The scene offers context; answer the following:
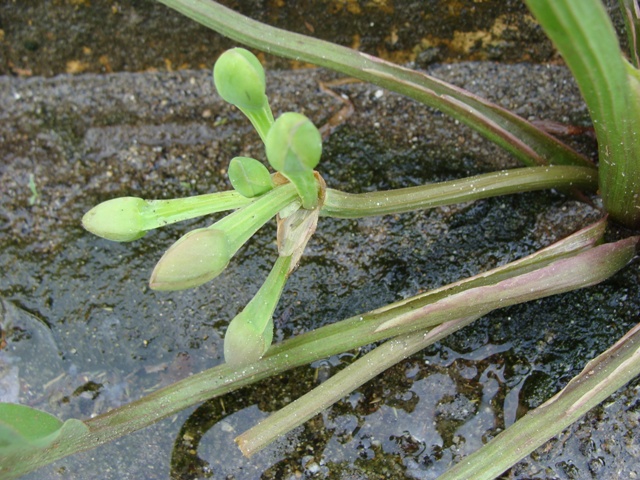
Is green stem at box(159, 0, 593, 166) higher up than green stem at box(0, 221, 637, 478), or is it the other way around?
green stem at box(159, 0, 593, 166)

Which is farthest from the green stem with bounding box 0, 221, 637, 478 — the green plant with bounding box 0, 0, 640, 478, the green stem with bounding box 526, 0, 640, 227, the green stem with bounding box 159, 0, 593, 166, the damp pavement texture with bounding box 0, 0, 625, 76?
the damp pavement texture with bounding box 0, 0, 625, 76

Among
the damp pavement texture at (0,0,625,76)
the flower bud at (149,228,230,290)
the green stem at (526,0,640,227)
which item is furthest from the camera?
the damp pavement texture at (0,0,625,76)

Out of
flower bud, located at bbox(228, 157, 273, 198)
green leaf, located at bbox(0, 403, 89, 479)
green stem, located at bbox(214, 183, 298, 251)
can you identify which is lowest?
green leaf, located at bbox(0, 403, 89, 479)

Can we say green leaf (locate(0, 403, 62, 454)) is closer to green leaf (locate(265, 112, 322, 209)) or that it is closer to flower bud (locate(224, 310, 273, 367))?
flower bud (locate(224, 310, 273, 367))

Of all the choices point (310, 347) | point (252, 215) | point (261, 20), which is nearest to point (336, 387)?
point (310, 347)

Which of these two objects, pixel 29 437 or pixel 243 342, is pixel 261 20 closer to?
pixel 243 342
